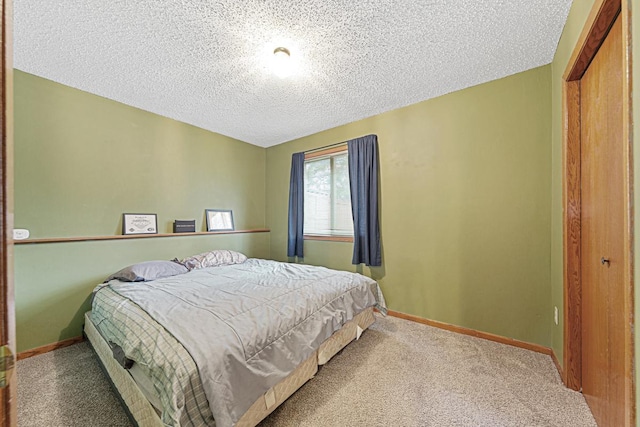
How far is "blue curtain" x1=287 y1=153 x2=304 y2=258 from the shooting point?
3820 millimetres

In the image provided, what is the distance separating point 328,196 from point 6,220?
10.8ft

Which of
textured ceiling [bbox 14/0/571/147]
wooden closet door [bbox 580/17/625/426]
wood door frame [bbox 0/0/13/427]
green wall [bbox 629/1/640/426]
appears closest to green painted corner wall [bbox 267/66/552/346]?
textured ceiling [bbox 14/0/571/147]

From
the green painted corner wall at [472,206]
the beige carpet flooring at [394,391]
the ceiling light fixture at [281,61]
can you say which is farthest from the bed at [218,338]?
the ceiling light fixture at [281,61]

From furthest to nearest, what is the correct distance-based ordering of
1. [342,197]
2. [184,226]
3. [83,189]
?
[342,197]
[184,226]
[83,189]

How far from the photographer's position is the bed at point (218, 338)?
1111 millimetres

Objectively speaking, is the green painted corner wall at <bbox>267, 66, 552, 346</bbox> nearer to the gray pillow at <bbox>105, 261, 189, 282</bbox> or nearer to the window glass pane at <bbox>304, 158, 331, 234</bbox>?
the window glass pane at <bbox>304, 158, 331, 234</bbox>

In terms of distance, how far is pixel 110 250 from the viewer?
8.58 ft

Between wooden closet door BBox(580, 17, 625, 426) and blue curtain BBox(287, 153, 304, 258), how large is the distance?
2.96 meters

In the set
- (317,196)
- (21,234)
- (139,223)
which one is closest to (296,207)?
(317,196)

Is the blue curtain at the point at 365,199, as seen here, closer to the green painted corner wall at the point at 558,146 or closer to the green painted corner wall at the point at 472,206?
the green painted corner wall at the point at 472,206

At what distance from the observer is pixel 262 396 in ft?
4.46

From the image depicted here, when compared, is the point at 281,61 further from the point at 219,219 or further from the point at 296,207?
the point at 219,219

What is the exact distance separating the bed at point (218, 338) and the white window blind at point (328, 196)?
4.24ft

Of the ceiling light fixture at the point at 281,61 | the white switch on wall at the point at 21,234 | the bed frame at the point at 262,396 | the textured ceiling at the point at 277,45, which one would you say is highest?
the textured ceiling at the point at 277,45
